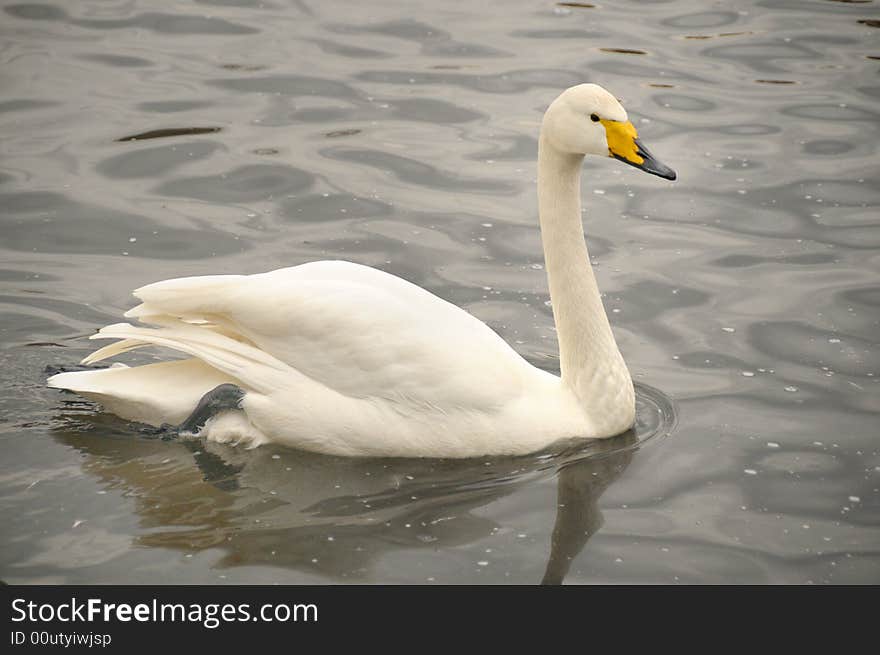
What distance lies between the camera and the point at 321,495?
657cm

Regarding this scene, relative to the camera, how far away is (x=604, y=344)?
720cm

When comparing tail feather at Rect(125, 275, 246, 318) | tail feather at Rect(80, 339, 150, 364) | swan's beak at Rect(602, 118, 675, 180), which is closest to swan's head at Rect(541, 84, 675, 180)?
swan's beak at Rect(602, 118, 675, 180)

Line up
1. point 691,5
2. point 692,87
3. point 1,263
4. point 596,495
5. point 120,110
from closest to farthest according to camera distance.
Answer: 1. point 596,495
2. point 1,263
3. point 120,110
4. point 692,87
5. point 691,5

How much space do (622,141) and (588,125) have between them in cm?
21

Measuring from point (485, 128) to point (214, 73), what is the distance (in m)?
2.70

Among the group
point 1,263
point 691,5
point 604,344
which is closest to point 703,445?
point 604,344

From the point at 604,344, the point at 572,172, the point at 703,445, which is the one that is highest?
the point at 572,172

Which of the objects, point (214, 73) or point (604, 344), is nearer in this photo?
point (604, 344)

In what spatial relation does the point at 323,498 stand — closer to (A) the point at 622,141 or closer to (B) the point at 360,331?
(B) the point at 360,331

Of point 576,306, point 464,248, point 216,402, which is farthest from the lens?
point 464,248

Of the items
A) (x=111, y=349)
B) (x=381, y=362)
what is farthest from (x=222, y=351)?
(x=381, y=362)

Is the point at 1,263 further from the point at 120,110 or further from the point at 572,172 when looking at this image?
the point at 572,172

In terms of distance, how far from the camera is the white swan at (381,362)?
6777 mm

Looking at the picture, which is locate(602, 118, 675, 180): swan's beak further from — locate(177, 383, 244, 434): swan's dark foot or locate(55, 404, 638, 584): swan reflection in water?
locate(177, 383, 244, 434): swan's dark foot
